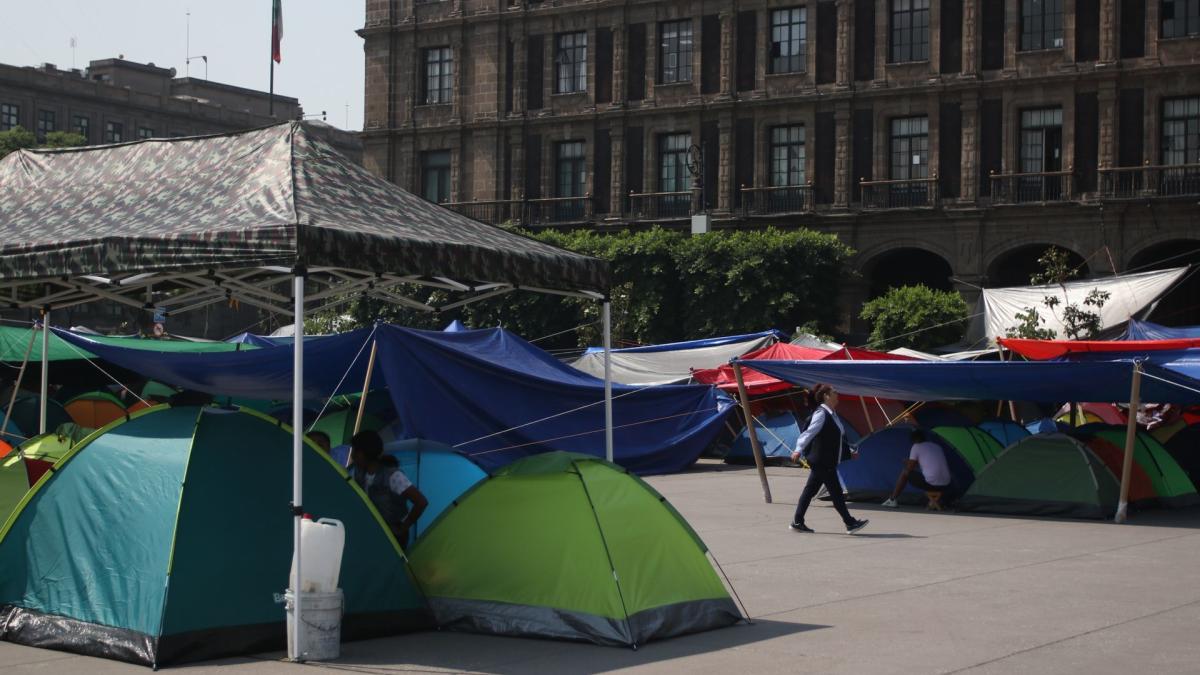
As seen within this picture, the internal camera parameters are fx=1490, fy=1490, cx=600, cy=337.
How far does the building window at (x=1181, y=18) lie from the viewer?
40.8 m

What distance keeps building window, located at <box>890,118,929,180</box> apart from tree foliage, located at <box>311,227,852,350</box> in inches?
121

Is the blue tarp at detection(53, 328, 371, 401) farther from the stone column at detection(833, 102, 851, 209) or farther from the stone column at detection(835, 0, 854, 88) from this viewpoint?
the stone column at detection(835, 0, 854, 88)

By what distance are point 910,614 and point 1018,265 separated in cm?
3510

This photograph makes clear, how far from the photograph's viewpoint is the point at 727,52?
154 ft

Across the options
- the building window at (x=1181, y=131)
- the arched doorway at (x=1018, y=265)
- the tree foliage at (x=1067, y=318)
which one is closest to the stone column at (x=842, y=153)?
the arched doorway at (x=1018, y=265)

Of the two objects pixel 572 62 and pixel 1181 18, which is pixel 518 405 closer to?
pixel 1181 18

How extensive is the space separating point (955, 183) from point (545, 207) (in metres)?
13.9

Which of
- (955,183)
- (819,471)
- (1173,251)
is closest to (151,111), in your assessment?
(955,183)

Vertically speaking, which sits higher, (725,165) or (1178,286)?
(725,165)

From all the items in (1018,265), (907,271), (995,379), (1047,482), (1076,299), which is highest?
(1018,265)

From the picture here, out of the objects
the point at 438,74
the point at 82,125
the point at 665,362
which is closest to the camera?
the point at 665,362

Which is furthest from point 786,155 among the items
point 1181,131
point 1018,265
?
point 1181,131

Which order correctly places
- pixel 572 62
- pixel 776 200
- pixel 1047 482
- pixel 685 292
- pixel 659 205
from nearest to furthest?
pixel 1047 482, pixel 685 292, pixel 776 200, pixel 659 205, pixel 572 62

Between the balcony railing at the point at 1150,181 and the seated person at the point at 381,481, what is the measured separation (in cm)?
3410
